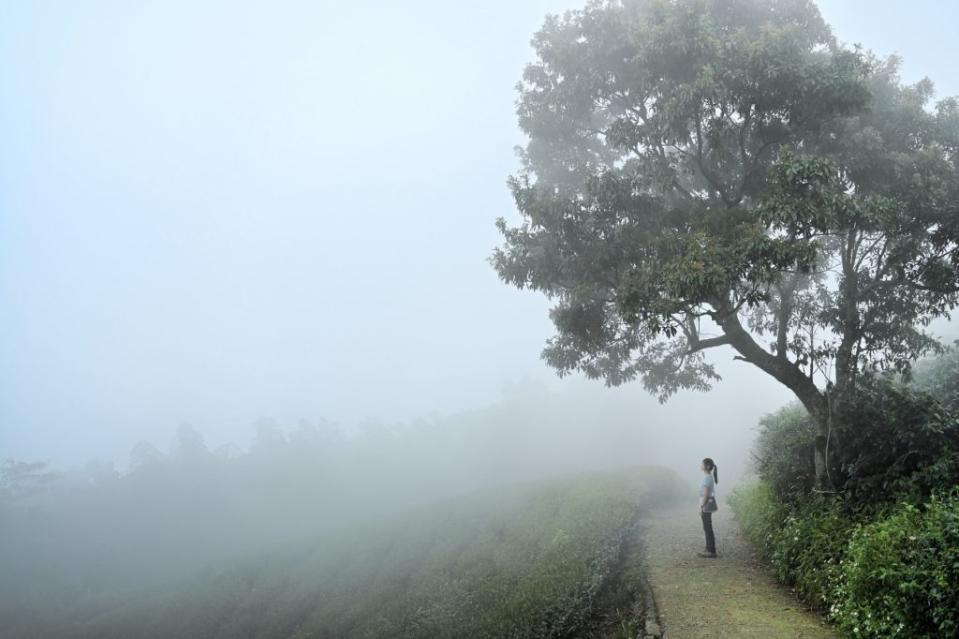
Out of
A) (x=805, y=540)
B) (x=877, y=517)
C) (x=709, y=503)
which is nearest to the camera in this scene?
(x=877, y=517)

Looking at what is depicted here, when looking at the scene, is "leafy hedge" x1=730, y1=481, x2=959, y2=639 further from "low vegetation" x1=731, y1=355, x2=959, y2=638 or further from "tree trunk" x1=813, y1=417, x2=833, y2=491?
"tree trunk" x1=813, y1=417, x2=833, y2=491

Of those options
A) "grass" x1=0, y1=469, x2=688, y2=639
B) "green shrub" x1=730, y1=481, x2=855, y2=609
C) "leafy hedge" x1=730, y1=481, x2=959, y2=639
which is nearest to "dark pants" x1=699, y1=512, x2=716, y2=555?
"green shrub" x1=730, y1=481, x2=855, y2=609

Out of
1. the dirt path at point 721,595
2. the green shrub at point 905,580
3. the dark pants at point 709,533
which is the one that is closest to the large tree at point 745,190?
the dark pants at point 709,533

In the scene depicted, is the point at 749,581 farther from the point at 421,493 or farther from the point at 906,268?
the point at 421,493

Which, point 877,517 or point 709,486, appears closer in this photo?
point 877,517

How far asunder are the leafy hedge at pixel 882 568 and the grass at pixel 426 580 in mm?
4364

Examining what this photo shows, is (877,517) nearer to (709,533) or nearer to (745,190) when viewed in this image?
(709,533)

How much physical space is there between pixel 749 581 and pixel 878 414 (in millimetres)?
5318

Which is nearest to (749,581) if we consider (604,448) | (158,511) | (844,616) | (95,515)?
(844,616)

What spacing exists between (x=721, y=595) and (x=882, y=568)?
156 inches

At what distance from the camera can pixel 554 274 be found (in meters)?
14.4

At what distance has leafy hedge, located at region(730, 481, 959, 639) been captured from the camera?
20.8 ft

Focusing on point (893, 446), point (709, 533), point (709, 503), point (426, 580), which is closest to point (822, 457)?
point (893, 446)

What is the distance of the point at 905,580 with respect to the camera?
676 centimetres
